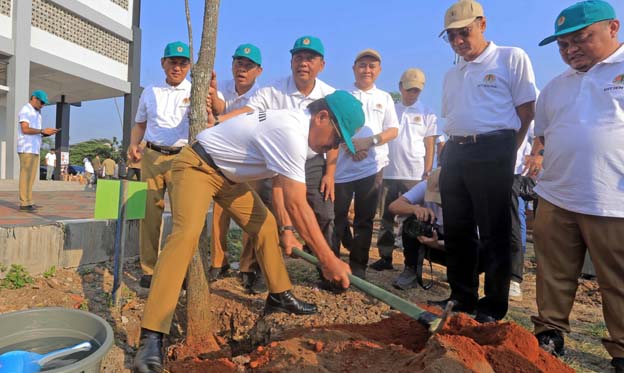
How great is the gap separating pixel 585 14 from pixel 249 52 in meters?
2.54

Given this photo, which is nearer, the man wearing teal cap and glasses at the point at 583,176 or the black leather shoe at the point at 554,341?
the man wearing teal cap and glasses at the point at 583,176

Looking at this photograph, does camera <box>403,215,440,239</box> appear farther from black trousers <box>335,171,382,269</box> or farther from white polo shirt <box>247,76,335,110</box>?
white polo shirt <box>247,76,335,110</box>

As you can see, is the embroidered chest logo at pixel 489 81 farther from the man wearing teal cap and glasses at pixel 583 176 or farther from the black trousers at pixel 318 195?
the black trousers at pixel 318 195

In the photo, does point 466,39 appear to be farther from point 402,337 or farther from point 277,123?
point 402,337

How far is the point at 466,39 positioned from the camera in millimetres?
2838

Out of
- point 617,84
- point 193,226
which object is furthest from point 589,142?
point 193,226

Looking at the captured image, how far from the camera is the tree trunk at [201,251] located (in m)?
2.63

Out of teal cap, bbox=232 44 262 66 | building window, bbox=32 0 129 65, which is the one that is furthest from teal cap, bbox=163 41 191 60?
building window, bbox=32 0 129 65

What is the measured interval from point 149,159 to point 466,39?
2598 mm

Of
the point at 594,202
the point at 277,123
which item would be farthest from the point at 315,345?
the point at 594,202

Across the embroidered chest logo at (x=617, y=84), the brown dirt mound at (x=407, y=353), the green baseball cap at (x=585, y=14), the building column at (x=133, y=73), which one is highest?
the building column at (x=133, y=73)

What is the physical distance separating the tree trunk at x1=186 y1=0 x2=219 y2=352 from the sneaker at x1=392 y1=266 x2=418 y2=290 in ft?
5.51

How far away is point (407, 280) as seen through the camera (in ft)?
12.2

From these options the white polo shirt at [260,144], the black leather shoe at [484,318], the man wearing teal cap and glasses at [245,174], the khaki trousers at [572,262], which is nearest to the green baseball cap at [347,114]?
the man wearing teal cap and glasses at [245,174]
